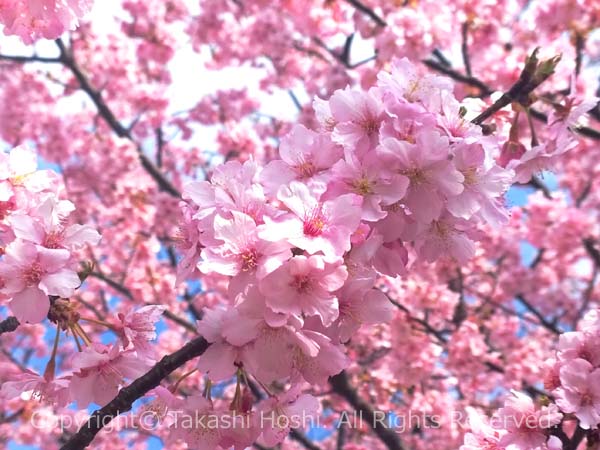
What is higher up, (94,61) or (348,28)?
(94,61)

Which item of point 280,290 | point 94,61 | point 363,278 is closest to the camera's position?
point 280,290

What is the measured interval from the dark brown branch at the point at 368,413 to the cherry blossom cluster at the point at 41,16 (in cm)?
270

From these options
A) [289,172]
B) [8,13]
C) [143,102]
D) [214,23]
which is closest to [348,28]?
[214,23]

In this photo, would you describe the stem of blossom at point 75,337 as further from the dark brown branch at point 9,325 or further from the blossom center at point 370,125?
the blossom center at point 370,125

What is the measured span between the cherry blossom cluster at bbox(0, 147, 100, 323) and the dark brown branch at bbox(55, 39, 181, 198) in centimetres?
521

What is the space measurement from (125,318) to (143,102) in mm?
7216

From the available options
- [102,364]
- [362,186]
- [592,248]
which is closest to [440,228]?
[362,186]

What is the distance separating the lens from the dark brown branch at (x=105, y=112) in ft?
21.7

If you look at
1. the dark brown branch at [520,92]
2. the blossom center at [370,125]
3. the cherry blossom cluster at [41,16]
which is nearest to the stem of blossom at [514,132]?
the dark brown branch at [520,92]

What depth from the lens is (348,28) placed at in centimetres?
657

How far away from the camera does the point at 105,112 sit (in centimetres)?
706

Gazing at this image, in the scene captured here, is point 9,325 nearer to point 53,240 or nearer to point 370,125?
point 53,240

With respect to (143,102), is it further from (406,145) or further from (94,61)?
(406,145)

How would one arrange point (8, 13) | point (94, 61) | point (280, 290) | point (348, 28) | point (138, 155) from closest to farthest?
point (280, 290)
point (8, 13)
point (348, 28)
point (138, 155)
point (94, 61)
